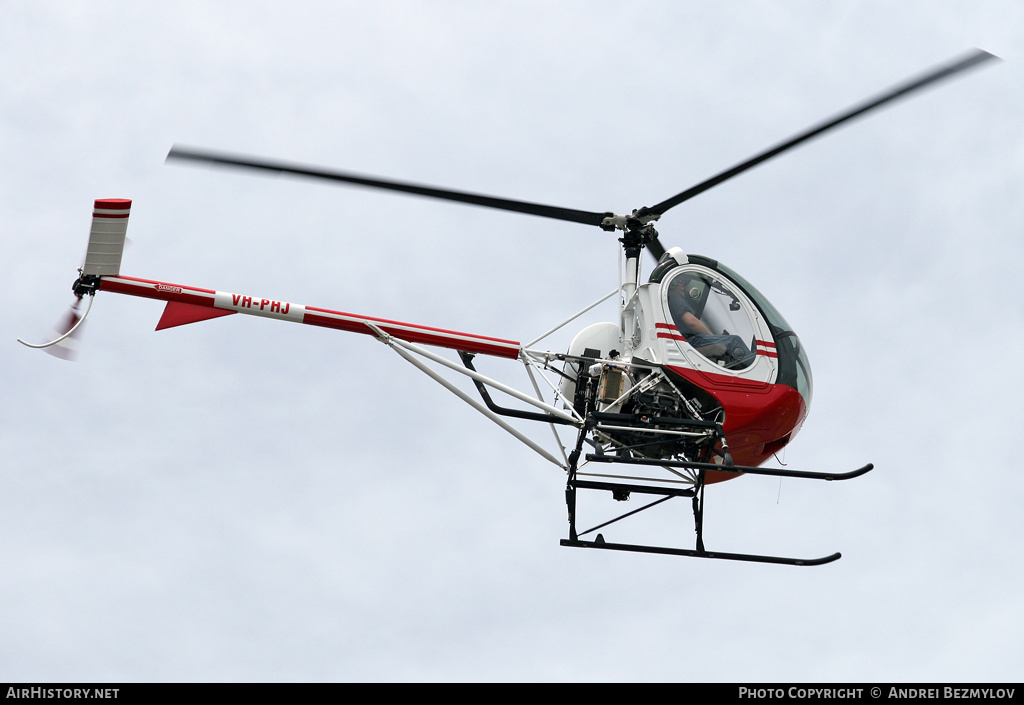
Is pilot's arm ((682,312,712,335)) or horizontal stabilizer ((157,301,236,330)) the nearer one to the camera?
horizontal stabilizer ((157,301,236,330))

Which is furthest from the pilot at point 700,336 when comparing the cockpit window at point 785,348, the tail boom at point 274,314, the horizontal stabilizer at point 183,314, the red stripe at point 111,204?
the red stripe at point 111,204

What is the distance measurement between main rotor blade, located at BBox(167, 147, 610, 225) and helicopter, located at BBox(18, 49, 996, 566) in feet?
0.08

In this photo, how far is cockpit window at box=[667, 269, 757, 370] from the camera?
15.2 metres

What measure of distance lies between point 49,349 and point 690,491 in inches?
306

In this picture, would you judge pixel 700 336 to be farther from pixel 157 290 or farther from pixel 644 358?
pixel 157 290

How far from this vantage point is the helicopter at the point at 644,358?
14.5 m

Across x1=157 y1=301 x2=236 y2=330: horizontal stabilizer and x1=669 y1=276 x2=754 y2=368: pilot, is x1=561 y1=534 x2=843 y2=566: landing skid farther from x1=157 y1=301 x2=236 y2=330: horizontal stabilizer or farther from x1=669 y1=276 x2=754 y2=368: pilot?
x1=157 y1=301 x2=236 y2=330: horizontal stabilizer

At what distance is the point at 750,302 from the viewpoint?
51.0 feet

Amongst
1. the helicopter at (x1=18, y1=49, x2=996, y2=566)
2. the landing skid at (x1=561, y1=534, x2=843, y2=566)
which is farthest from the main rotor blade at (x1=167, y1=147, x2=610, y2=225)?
the landing skid at (x1=561, y1=534, x2=843, y2=566)

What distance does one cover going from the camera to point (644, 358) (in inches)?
594

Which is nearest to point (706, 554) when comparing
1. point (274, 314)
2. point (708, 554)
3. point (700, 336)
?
point (708, 554)

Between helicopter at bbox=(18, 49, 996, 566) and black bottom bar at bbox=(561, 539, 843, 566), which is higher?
helicopter at bbox=(18, 49, 996, 566)

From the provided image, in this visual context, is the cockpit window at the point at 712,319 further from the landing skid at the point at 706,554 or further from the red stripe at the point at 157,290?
the red stripe at the point at 157,290
